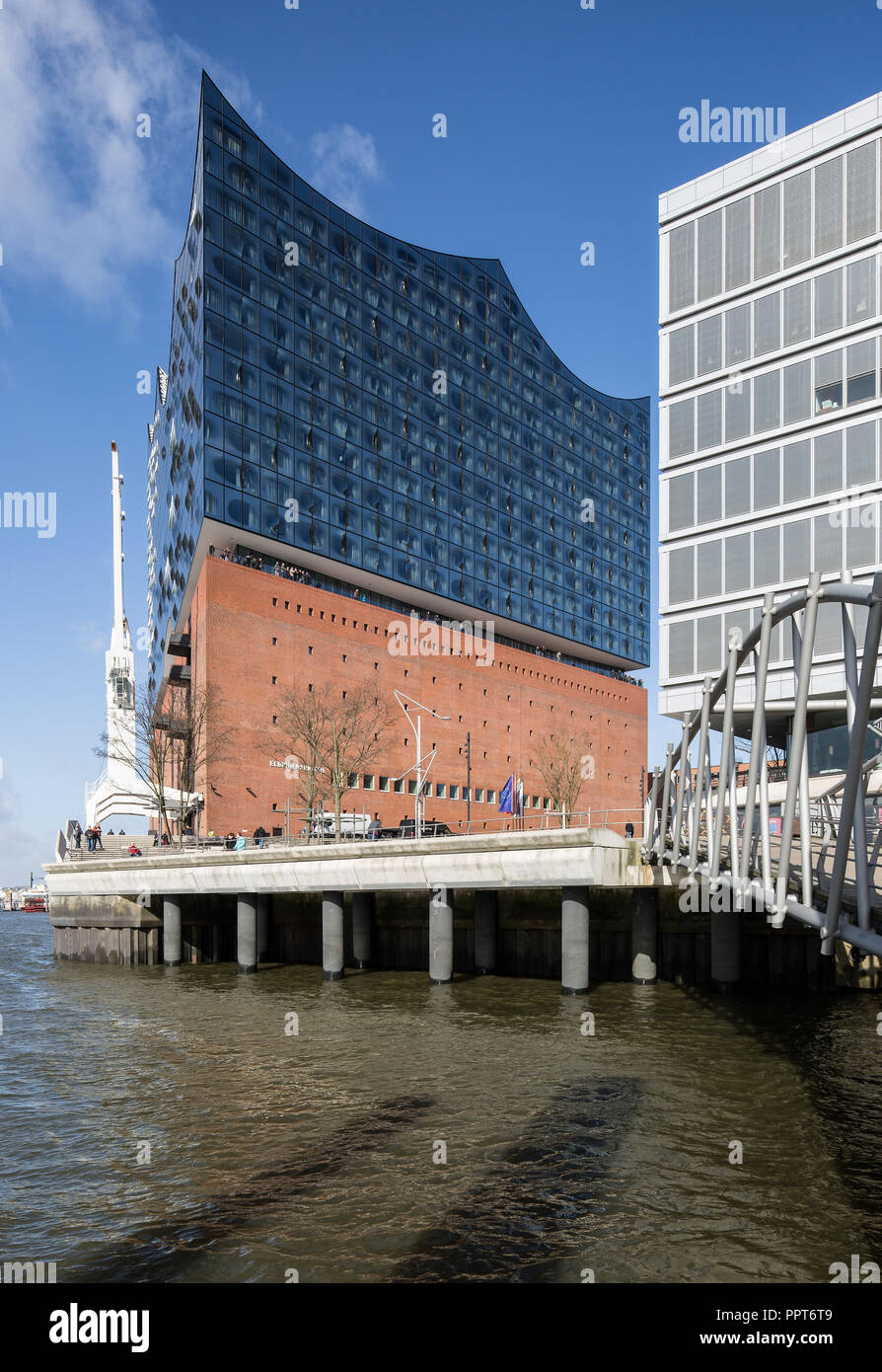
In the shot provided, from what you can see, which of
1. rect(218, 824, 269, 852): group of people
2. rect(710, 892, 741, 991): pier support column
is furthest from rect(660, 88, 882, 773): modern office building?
rect(218, 824, 269, 852): group of people

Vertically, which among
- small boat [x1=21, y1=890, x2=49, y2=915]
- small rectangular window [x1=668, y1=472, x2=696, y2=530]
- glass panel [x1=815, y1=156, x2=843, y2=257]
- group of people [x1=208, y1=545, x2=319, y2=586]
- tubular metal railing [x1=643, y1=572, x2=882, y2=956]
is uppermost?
glass panel [x1=815, y1=156, x2=843, y2=257]

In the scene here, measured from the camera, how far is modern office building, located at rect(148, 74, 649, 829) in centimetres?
6712

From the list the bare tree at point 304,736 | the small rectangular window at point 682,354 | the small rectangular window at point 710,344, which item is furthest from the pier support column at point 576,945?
the bare tree at point 304,736

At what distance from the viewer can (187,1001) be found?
2955 cm

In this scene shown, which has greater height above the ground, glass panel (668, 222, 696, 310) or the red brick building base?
glass panel (668, 222, 696, 310)

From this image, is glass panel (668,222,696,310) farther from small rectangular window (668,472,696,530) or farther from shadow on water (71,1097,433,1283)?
shadow on water (71,1097,433,1283)

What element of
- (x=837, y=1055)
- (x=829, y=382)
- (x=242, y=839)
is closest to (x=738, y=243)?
(x=829, y=382)

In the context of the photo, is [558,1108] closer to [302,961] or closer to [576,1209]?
[576,1209]

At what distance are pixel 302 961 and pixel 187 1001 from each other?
1047cm

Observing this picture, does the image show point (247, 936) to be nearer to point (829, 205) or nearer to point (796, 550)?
point (796, 550)

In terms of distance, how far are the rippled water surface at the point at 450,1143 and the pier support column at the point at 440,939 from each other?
14.5 feet

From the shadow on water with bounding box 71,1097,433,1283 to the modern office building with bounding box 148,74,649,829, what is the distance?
4935cm

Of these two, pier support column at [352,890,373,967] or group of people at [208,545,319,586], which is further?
group of people at [208,545,319,586]

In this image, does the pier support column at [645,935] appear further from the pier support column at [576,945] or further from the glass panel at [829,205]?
the glass panel at [829,205]
